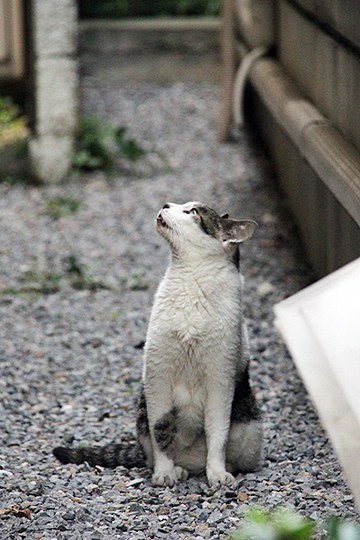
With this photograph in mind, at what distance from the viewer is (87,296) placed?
18.9ft

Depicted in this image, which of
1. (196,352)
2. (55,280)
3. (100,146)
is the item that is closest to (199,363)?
(196,352)

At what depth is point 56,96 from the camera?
790cm

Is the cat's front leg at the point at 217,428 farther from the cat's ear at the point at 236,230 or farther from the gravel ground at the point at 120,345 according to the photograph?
the cat's ear at the point at 236,230

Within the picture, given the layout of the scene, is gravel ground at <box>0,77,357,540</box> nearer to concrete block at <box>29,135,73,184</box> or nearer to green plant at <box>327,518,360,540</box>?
concrete block at <box>29,135,73,184</box>

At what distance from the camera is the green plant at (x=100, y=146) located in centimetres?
815

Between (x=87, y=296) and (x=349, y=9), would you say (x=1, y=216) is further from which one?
(x=349, y=9)

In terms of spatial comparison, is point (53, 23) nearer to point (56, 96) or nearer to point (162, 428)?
point (56, 96)

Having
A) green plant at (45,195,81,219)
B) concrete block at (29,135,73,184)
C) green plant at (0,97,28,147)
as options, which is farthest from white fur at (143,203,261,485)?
green plant at (0,97,28,147)

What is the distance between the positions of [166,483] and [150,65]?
761 cm

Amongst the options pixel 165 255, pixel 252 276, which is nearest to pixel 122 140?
pixel 165 255

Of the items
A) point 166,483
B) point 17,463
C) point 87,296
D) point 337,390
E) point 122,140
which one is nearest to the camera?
point 337,390

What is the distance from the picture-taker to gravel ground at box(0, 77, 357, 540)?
3.27m

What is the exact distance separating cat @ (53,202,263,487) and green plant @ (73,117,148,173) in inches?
181

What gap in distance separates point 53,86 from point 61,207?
1.02 meters
